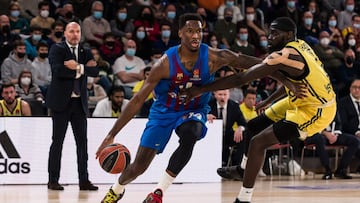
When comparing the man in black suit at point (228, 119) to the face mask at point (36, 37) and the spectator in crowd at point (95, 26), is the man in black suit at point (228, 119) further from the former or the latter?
the face mask at point (36, 37)

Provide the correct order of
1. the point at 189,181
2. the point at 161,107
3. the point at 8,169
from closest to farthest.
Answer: the point at 161,107
the point at 8,169
the point at 189,181

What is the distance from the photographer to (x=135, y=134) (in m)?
11.8

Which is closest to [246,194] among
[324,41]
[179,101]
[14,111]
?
[179,101]

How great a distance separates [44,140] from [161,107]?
4119 millimetres

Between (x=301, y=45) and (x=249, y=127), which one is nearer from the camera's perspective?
(x=301, y=45)

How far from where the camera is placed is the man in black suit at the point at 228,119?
42.7 ft

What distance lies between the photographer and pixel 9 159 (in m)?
11.2

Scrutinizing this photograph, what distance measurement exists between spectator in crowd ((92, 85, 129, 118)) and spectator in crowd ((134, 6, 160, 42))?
351cm

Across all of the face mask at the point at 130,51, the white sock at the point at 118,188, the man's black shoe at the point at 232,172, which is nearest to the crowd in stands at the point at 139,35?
the face mask at the point at 130,51

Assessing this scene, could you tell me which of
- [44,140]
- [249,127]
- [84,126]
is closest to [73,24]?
[84,126]

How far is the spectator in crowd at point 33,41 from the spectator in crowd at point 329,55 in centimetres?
595

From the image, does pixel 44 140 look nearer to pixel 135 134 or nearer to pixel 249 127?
pixel 135 134

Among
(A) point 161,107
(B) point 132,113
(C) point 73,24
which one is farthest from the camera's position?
(C) point 73,24

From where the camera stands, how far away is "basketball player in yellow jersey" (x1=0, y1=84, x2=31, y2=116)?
11930mm
